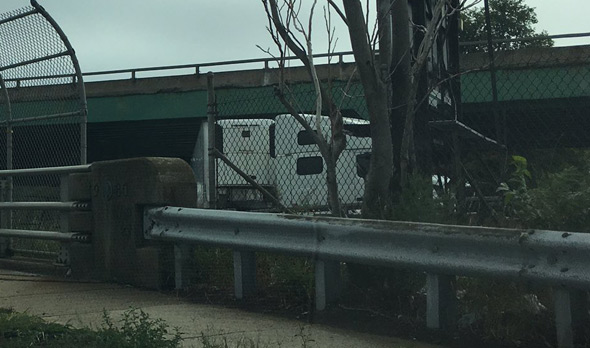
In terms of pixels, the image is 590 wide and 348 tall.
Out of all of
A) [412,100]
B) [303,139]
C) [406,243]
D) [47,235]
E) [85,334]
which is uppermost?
[303,139]

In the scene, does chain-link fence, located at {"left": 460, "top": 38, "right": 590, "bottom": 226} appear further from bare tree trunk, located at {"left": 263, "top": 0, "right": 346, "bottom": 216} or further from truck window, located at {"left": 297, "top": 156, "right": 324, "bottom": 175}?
truck window, located at {"left": 297, "top": 156, "right": 324, "bottom": 175}

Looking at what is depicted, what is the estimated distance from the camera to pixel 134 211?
8312 mm

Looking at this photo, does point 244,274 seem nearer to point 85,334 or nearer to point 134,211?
point 134,211

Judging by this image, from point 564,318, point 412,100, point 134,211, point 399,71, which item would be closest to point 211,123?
point 134,211

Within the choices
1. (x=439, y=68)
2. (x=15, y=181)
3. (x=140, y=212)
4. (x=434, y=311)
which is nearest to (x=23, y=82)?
(x=15, y=181)

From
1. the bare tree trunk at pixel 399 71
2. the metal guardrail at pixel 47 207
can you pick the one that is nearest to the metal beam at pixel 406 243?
the bare tree trunk at pixel 399 71

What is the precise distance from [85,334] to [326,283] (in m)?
1.87

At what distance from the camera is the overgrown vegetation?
5.32 m

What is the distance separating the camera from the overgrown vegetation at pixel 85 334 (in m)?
5.32

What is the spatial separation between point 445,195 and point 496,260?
135 cm

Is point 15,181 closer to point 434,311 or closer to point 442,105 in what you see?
point 442,105

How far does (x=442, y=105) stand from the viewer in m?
9.54

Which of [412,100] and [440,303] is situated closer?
[440,303]

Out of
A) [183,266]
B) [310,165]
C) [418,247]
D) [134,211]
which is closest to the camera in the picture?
[418,247]
